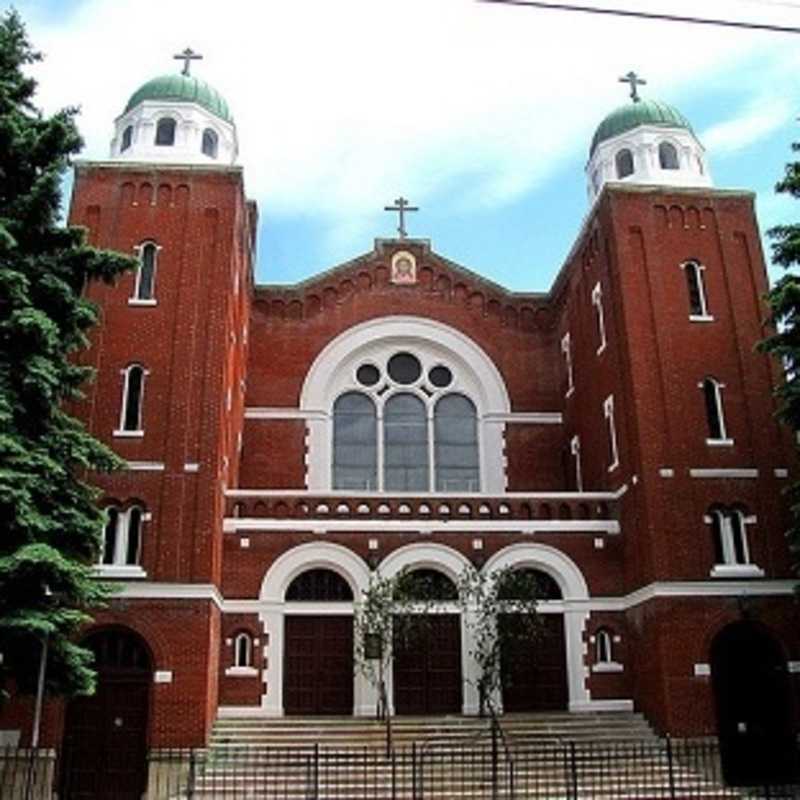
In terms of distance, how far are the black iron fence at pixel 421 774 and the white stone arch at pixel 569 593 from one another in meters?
2.71

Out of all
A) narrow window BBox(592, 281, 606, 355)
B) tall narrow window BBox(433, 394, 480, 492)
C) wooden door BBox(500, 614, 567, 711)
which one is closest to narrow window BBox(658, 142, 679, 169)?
narrow window BBox(592, 281, 606, 355)

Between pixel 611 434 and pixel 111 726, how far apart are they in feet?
42.6

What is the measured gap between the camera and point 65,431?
16.1m

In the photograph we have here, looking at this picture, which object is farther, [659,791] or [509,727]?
[509,727]

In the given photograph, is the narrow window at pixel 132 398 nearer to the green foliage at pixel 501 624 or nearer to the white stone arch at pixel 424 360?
the white stone arch at pixel 424 360

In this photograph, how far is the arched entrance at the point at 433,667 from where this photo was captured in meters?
22.1

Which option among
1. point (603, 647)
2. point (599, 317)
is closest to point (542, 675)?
point (603, 647)

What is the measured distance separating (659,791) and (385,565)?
26.0 feet

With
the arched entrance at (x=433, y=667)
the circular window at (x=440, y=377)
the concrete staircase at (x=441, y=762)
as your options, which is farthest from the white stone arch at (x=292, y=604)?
the circular window at (x=440, y=377)

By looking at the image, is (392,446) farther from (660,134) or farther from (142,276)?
(660,134)

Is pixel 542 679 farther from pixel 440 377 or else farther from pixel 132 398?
pixel 132 398

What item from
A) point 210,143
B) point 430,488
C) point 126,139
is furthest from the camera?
point 430,488

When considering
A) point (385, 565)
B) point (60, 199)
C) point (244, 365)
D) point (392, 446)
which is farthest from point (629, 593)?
point (60, 199)

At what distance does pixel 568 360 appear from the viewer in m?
28.0
